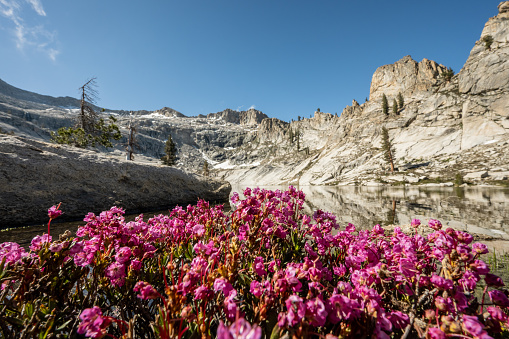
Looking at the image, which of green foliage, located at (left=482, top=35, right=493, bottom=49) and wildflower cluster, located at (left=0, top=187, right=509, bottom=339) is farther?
green foliage, located at (left=482, top=35, right=493, bottom=49)

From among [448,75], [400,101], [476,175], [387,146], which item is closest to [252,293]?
[476,175]

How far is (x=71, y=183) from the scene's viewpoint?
9.22 meters

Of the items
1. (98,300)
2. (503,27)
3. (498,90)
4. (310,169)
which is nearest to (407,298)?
(98,300)

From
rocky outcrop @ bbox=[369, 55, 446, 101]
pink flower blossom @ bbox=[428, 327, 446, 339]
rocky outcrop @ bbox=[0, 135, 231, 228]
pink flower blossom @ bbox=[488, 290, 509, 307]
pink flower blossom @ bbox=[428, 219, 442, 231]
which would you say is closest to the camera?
pink flower blossom @ bbox=[428, 327, 446, 339]

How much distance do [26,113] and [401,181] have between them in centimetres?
21223

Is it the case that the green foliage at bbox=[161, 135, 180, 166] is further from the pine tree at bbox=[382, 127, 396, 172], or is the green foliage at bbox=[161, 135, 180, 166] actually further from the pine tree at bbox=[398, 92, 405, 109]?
the pine tree at bbox=[398, 92, 405, 109]

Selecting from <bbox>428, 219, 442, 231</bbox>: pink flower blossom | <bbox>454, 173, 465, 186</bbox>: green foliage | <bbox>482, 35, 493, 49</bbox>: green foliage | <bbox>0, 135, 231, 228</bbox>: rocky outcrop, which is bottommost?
<bbox>0, 135, 231, 228</bbox>: rocky outcrop

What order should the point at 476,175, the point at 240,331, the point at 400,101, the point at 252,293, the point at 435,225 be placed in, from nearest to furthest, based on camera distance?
the point at 240,331
the point at 252,293
the point at 435,225
the point at 476,175
the point at 400,101

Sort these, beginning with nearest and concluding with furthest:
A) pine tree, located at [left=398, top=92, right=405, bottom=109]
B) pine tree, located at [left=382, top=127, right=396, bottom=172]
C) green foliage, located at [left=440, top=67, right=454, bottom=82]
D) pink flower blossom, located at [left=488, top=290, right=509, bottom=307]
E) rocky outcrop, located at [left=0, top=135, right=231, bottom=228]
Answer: pink flower blossom, located at [left=488, top=290, right=509, bottom=307] → rocky outcrop, located at [left=0, top=135, right=231, bottom=228] → pine tree, located at [left=382, top=127, right=396, bottom=172] → green foliage, located at [left=440, top=67, right=454, bottom=82] → pine tree, located at [left=398, top=92, right=405, bottom=109]

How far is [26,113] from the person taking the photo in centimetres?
13225

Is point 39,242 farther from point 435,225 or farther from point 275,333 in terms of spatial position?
point 435,225

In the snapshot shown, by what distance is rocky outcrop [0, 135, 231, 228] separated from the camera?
7.73 metres

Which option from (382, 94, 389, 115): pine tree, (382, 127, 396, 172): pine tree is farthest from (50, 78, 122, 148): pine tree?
(382, 94, 389, 115): pine tree

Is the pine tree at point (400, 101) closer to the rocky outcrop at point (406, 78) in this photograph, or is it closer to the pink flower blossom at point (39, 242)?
the rocky outcrop at point (406, 78)
